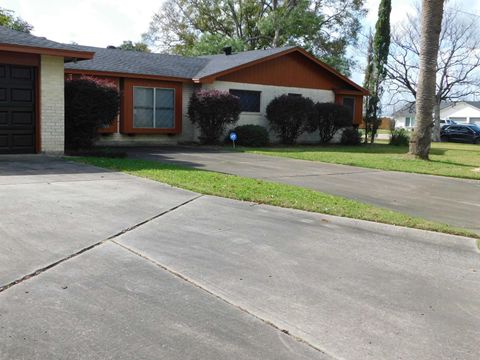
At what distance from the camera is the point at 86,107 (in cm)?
1423

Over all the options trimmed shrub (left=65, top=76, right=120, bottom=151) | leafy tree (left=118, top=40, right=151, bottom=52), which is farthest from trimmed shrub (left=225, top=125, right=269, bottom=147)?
leafy tree (left=118, top=40, right=151, bottom=52)

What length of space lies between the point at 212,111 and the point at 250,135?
2014mm

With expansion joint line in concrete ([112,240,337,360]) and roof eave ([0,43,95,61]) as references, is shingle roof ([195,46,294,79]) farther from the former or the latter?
expansion joint line in concrete ([112,240,337,360])

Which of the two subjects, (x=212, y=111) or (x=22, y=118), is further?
(x=212, y=111)

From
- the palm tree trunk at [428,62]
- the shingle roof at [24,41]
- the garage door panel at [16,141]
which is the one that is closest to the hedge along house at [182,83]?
the shingle roof at [24,41]

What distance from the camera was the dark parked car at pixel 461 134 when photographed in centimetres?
3849

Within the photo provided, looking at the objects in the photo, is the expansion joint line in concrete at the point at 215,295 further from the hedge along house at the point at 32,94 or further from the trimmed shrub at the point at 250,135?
the trimmed shrub at the point at 250,135

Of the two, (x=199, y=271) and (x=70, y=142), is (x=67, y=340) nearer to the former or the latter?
(x=199, y=271)

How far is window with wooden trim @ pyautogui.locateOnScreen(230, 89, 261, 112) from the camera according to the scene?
74.8 ft

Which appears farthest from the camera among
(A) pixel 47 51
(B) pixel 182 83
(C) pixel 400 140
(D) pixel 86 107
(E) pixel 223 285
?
(C) pixel 400 140

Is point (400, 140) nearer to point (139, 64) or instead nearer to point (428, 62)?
point (428, 62)

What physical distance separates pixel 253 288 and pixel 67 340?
1685mm

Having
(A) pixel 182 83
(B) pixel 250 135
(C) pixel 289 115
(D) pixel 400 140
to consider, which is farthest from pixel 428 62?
(D) pixel 400 140

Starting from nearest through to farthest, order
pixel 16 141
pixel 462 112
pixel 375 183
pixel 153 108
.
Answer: pixel 375 183 < pixel 16 141 < pixel 153 108 < pixel 462 112
